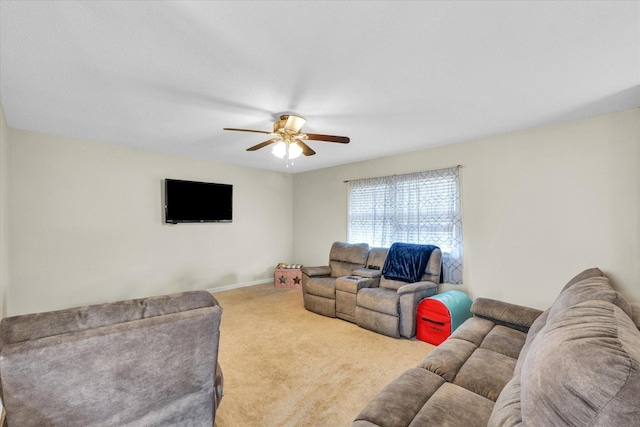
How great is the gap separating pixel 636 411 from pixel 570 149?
325cm

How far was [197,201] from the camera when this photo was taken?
486 cm

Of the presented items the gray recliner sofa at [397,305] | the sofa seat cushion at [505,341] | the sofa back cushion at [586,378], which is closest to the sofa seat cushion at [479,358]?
the sofa seat cushion at [505,341]

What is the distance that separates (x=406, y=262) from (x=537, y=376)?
2.99 m

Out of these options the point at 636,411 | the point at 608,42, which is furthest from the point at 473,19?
the point at 636,411

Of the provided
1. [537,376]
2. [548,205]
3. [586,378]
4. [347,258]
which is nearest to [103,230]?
[347,258]

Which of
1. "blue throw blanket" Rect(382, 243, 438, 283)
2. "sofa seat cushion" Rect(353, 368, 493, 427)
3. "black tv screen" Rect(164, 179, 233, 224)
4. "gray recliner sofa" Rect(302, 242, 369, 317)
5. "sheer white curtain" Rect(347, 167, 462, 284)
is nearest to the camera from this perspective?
"sofa seat cushion" Rect(353, 368, 493, 427)

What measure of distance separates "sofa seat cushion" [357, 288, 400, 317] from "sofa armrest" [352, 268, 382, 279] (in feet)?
1.25

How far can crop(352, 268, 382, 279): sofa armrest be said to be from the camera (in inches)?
157

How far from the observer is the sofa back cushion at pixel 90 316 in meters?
1.04

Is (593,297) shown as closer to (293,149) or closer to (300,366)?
(300,366)

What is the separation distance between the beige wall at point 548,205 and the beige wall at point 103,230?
12.7 ft

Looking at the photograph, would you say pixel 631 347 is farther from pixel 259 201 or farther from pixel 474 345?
pixel 259 201

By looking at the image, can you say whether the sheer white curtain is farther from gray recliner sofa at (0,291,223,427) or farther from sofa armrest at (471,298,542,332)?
gray recliner sofa at (0,291,223,427)

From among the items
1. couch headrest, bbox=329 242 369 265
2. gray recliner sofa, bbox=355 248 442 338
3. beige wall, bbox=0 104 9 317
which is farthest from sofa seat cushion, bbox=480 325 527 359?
beige wall, bbox=0 104 9 317
